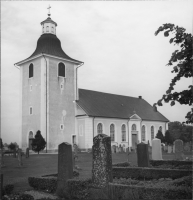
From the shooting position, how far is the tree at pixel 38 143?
33.0 metres

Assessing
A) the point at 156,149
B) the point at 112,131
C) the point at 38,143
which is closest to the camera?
the point at 156,149

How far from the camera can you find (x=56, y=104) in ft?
120

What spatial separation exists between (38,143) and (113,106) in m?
15.3

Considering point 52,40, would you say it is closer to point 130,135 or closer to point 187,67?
point 130,135

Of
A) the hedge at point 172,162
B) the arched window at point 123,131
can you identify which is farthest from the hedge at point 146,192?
the arched window at point 123,131

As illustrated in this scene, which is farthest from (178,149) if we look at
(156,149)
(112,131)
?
(112,131)

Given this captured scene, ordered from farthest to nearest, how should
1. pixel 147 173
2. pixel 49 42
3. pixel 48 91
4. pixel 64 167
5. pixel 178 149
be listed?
pixel 49 42 → pixel 48 91 → pixel 178 149 → pixel 147 173 → pixel 64 167

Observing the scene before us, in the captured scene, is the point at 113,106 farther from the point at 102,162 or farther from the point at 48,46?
the point at 102,162

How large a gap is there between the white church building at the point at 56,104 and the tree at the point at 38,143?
1.34 meters

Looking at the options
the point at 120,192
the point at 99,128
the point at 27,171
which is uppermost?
the point at 99,128

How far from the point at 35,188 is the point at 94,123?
2782 centimetres

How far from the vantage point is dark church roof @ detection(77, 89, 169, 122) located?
39.7m

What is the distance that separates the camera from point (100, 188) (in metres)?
8.27

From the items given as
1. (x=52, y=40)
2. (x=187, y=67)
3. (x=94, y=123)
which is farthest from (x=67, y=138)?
(x=187, y=67)
